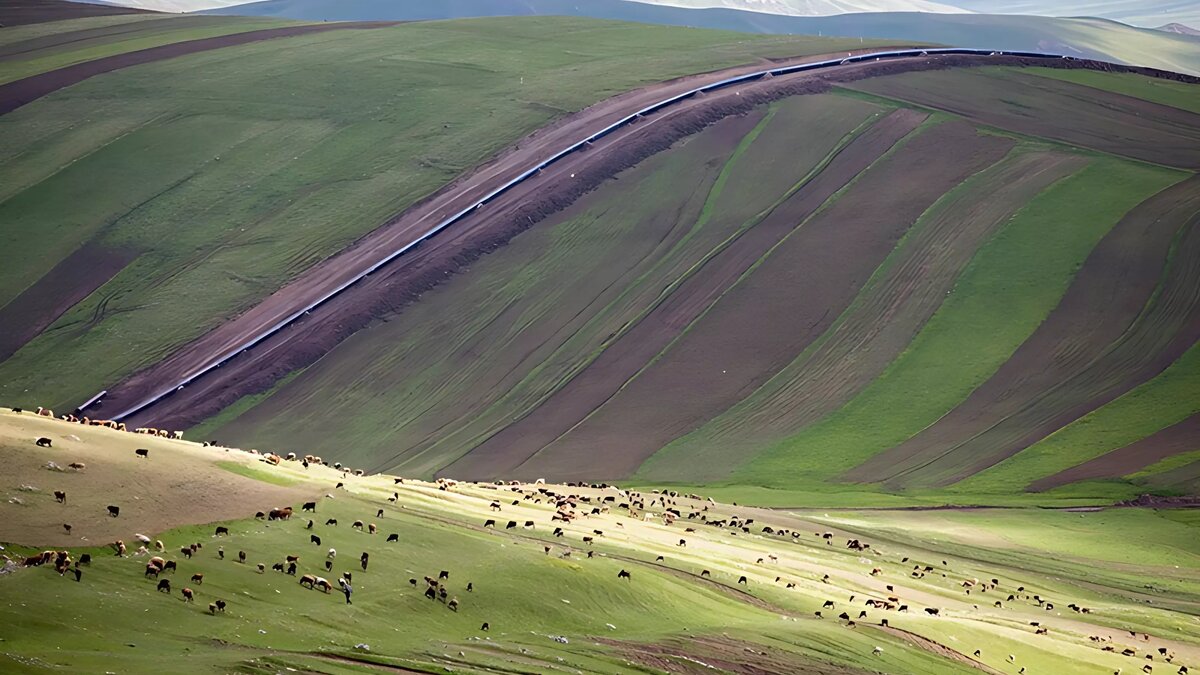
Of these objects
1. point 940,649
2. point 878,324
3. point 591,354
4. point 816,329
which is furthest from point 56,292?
point 940,649

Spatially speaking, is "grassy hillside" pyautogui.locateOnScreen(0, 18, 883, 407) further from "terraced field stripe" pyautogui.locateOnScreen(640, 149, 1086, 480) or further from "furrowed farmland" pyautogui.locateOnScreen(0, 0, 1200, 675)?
"terraced field stripe" pyautogui.locateOnScreen(640, 149, 1086, 480)

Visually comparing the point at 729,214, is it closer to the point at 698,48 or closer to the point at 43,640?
the point at 698,48

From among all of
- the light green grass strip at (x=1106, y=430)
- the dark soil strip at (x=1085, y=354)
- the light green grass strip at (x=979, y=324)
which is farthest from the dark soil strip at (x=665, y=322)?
the light green grass strip at (x=1106, y=430)

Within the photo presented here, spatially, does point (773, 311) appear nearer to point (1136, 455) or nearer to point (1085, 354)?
point (1085, 354)

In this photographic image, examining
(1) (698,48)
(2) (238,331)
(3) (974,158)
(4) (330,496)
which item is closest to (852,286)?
(3) (974,158)

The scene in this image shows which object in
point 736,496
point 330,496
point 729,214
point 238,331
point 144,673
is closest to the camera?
point 144,673

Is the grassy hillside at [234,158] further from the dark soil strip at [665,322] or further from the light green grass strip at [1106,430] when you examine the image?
the light green grass strip at [1106,430]
